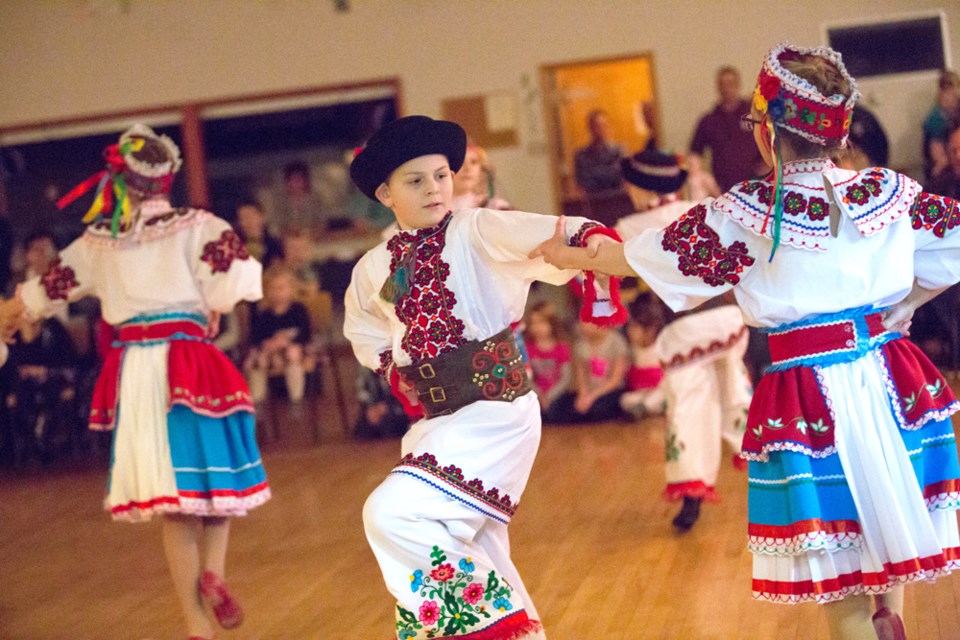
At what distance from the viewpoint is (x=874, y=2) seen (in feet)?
27.2

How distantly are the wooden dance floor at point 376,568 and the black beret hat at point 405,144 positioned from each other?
1301mm

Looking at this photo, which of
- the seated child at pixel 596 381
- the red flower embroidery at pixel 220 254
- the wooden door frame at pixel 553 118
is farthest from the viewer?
the wooden door frame at pixel 553 118

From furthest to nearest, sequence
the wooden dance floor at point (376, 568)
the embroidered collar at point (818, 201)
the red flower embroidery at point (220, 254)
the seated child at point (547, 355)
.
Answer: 1. the seated child at point (547, 355)
2. the red flower embroidery at point (220, 254)
3. the wooden dance floor at point (376, 568)
4. the embroidered collar at point (818, 201)

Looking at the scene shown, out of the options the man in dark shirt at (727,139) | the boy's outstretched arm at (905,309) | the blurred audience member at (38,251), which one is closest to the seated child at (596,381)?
the man in dark shirt at (727,139)

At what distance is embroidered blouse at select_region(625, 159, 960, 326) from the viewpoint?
7.32 feet

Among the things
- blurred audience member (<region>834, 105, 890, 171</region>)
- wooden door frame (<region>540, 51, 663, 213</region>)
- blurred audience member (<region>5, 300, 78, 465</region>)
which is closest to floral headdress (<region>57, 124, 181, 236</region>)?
blurred audience member (<region>5, 300, 78, 465</region>)

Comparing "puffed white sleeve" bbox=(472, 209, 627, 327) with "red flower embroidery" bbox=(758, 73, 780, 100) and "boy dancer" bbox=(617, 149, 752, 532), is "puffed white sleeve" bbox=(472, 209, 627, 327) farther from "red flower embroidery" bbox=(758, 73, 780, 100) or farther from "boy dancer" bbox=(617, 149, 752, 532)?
"boy dancer" bbox=(617, 149, 752, 532)

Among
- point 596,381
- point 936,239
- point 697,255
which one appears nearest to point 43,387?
point 596,381

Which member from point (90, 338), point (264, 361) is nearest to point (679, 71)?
point (264, 361)

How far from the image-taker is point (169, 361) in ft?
11.4

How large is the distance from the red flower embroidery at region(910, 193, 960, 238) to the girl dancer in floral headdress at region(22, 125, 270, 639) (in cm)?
189

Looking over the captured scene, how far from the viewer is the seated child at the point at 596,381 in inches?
277

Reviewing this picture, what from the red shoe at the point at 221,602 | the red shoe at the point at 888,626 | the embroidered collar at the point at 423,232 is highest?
the embroidered collar at the point at 423,232

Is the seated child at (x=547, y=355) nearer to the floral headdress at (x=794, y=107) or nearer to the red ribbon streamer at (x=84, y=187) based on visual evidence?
the red ribbon streamer at (x=84, y=187)
